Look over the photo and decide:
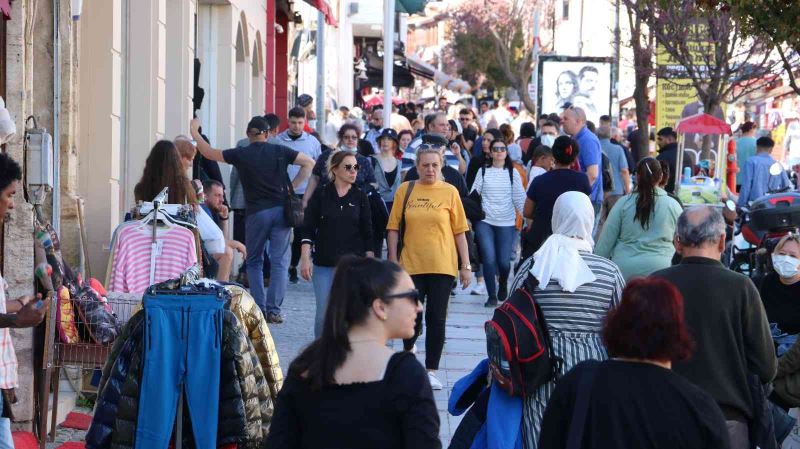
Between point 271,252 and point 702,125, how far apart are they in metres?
10.3

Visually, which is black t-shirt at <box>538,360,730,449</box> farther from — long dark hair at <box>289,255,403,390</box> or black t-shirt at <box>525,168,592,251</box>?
black t-shirt at <box>525,168,592,251</box>

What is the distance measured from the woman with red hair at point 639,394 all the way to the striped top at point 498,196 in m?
9.66

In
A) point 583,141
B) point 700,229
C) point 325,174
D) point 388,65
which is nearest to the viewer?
point 700,229

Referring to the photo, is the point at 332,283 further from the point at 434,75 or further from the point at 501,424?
the point at 434,75

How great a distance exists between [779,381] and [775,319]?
90cm

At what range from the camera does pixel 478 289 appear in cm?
1503

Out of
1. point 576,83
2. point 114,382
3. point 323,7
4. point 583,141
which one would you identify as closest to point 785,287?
point 114,382

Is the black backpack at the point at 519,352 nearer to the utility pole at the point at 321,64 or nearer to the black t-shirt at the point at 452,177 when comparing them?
the black t-shirt at the point at 452,177

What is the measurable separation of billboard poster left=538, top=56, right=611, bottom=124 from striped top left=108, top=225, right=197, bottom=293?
20519 mm

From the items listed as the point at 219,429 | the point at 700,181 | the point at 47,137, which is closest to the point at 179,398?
the point at 219,429

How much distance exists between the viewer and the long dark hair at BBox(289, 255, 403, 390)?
3.81 m

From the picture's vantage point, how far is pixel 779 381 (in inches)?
258

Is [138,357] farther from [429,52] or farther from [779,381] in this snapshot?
[429,52]

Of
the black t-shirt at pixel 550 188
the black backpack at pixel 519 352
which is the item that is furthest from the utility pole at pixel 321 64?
the black backpack at pixel 519 352
